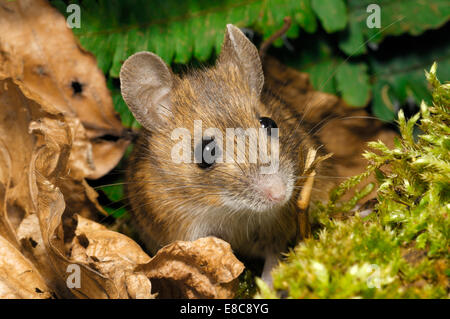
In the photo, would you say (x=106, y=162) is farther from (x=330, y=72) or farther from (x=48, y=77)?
(x=330, y=72)

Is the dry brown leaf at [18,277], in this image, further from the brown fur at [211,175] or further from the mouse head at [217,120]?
the mouse head at [217,120]

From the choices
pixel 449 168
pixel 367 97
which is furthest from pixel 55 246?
pixel 367 97

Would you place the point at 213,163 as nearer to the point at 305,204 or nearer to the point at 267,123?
the point at 267,123

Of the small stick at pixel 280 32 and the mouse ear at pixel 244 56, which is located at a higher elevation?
the small stick at pixel 280 32

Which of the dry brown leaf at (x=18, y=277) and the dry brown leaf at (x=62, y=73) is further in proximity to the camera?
the dry brown leaf at (x=62, y=73)

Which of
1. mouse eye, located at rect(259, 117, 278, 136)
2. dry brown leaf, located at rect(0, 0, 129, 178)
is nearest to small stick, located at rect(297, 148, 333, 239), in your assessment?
mouse eye, located at rect(259, 117, 278, 136)

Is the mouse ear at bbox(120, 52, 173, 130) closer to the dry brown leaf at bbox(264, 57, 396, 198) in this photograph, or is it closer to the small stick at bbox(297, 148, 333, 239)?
the small stick at bbox(297, 148, 333, 239)

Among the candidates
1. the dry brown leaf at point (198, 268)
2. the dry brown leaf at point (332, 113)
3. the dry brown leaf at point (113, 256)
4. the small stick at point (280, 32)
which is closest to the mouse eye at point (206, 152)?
the dry brown leaf at point (198, 268)

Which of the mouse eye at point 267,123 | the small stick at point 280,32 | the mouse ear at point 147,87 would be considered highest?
the small stick at point 280,32
